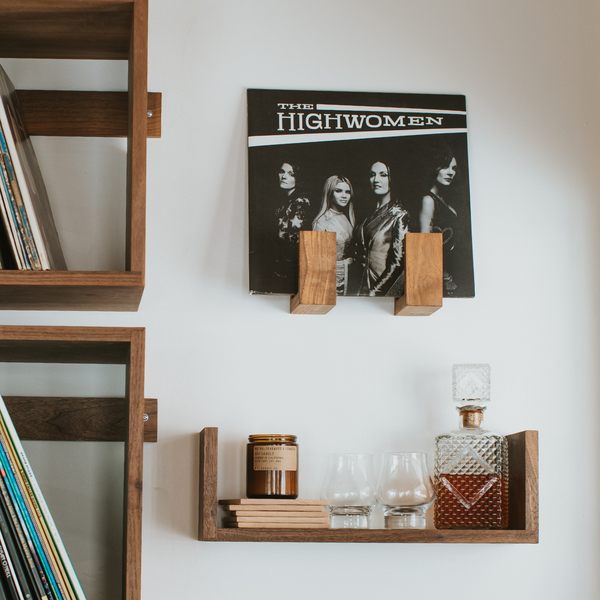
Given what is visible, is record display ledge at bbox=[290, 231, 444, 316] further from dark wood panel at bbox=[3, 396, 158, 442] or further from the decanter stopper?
dark wood panel at bbox=[3, 396, 158, 442]

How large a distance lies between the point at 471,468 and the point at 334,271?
1.44 feet

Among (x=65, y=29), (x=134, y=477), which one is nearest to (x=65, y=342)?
(x=134, y=477)

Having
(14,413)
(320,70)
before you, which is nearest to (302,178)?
(320,70)

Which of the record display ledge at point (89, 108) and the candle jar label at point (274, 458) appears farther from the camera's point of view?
the candle jar label at point (274, 458)

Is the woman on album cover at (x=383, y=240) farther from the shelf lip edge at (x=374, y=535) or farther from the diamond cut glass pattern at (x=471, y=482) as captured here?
the shelf lip edge at (x=374, y=535)

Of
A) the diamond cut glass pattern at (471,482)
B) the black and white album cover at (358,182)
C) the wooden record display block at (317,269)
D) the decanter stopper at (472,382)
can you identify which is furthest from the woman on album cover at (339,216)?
the diamond cut glass pattern at (471,482)

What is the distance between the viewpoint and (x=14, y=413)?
1.41m

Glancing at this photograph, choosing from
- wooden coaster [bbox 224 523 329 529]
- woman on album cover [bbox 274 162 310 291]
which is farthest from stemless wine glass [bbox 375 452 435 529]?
woman on album cover [bbox 274 162 310 291]

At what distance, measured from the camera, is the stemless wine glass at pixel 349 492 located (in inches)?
54.8

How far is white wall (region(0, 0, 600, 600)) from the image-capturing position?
1473mm

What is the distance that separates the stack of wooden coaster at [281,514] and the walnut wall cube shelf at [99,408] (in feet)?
0.71

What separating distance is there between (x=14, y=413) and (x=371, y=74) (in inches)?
38.7

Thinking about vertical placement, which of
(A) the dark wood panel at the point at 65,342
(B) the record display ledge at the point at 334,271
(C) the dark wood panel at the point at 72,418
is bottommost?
(C) the dark wood panel at the point at 72,418

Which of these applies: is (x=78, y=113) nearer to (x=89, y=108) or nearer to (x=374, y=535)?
(x=89, y=108)
